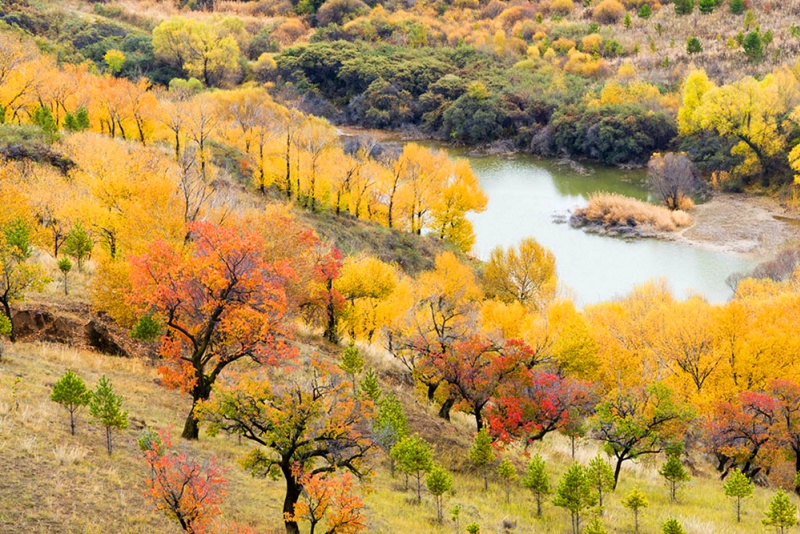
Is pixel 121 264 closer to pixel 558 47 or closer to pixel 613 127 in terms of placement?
pixel 613 127

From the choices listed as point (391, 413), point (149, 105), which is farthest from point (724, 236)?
point (391, 413)

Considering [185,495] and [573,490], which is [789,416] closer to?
[573,490]

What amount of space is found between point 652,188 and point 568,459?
204 ft

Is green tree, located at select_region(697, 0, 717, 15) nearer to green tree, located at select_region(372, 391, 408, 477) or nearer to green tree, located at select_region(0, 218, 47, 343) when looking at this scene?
green tree, located at select_region(372, 391, 408, 477)

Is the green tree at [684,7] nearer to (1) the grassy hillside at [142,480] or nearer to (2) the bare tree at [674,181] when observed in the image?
(2) the bare tree at [674,181]

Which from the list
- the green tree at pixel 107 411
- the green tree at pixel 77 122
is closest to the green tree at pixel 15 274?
the green tree at pixel 107 411

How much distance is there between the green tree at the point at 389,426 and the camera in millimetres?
22156

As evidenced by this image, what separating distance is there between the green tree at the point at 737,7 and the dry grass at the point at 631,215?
2376 inches

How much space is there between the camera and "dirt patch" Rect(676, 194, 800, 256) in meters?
71.5

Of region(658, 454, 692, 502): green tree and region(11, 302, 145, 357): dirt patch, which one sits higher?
region(11, 302, 145, 357): dirt patch

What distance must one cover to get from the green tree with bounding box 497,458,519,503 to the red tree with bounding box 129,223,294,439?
7806 mm

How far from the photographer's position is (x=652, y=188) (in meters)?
87.5

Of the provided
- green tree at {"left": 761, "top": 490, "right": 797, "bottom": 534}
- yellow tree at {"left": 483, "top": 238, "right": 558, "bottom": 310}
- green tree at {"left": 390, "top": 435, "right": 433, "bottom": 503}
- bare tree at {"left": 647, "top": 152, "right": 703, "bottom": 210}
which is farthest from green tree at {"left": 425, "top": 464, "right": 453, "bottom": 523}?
bare tree at {"left": 647, "top": 152, "right": 703, "bottom": 210}

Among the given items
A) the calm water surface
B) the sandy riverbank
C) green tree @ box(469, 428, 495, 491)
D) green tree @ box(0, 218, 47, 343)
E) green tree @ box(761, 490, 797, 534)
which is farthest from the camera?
the sandy riverbank
